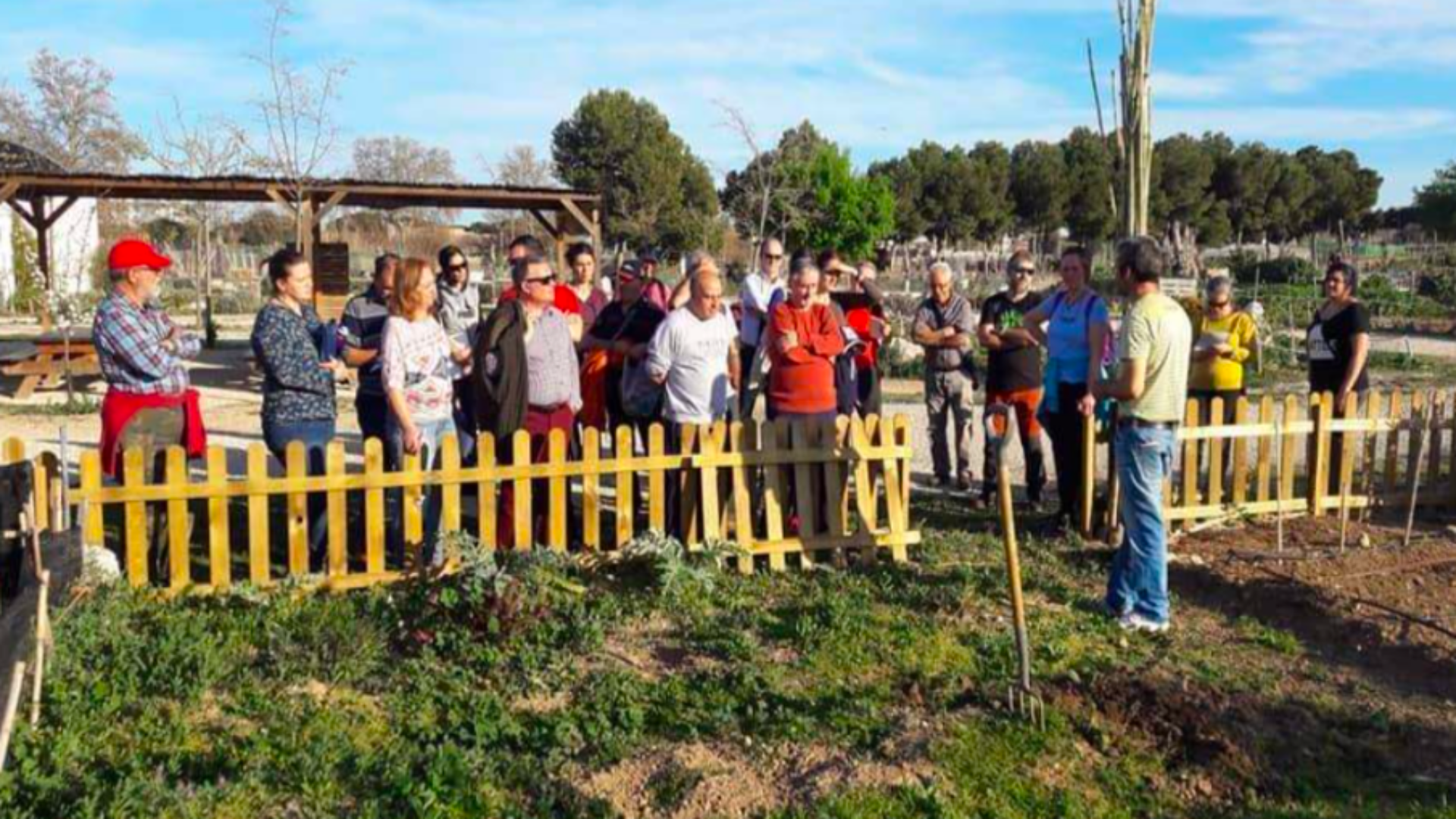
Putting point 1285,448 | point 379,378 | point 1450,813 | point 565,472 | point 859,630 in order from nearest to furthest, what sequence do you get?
point 1450,813 < point 859,630 < point 565,472 < point 379,378 < point 1285,448

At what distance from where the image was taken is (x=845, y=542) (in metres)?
6.29

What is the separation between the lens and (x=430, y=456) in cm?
589

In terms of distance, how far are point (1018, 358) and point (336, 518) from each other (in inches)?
169

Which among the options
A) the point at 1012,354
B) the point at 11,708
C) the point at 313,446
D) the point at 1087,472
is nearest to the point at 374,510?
the point at 313,446

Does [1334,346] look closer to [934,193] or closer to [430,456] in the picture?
[430,456]

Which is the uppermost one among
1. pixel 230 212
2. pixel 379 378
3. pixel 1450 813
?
pixel 230 212

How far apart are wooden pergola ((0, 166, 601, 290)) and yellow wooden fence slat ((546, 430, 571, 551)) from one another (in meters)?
11.0

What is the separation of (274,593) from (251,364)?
12.4 meters

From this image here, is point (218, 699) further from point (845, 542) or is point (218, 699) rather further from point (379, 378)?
point (845, 542)

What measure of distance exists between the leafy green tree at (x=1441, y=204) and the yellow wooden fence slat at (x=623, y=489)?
49.6 meters

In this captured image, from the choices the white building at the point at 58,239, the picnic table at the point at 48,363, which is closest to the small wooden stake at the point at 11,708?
the picnic table at the point at 48,363

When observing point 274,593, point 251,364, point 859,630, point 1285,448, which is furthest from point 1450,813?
point 251,364

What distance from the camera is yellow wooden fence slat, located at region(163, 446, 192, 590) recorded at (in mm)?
5234

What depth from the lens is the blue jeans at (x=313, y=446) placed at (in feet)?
19.0
